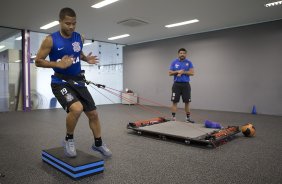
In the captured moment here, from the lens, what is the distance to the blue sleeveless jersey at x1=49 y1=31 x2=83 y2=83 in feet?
7.38

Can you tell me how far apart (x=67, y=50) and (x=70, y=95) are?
431 mm

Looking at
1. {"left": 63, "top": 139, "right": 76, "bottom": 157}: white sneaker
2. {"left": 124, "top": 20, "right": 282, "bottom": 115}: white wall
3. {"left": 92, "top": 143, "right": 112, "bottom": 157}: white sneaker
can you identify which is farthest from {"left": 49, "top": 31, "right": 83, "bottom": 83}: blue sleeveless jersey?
{"left": 124, "top": 20, "right": 282, "bottom": 115}: white wall

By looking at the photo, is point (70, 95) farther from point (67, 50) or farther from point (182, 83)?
point (182, 83)

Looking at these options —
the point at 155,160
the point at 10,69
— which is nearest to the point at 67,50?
the point at 155,160

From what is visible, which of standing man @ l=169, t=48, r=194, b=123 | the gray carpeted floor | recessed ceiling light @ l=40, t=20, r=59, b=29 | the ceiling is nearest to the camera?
the gray carpeted floor

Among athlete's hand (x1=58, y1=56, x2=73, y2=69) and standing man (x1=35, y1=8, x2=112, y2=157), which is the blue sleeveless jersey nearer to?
standing man (x1=35, y1=8, x2=112, y2=157)

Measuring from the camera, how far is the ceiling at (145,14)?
5105mm

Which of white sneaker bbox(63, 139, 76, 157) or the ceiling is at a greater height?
the ceiling

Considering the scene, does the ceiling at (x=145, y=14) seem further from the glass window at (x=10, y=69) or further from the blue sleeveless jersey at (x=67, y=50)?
the blue sleeveless jersey at (x=67, y=50)

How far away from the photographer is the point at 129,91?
9.91 meters

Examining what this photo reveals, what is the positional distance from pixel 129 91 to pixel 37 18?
4702mm

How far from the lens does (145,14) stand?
19.5ft

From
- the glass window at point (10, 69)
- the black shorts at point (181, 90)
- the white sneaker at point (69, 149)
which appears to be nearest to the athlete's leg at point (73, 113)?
the white sneaker at point (69, 149)

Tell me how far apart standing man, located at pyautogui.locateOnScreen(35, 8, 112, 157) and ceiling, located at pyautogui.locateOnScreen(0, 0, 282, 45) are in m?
2.97
